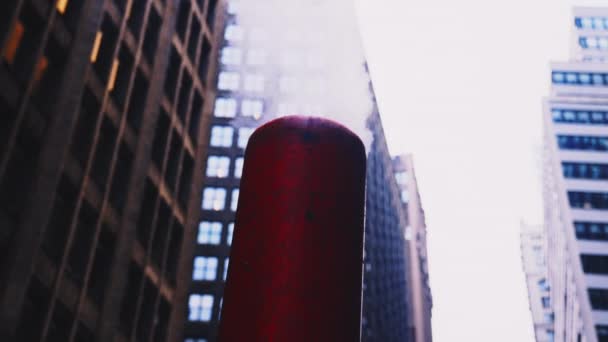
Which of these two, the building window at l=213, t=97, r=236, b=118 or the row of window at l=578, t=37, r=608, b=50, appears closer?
the building window at l=213, t=97, r=236, b=118

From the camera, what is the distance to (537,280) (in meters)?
122

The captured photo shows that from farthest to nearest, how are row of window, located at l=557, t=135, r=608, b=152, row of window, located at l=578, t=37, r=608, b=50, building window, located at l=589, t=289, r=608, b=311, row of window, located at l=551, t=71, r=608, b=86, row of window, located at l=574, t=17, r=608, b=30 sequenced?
row of window, located at l=574, t=17, r=608, b=30
row of window, located at l=578, t=37, r=608, b=50
row of window, located at l=551, t=71, r=608, b=86
row of window, located at l=557, t=135, r=608, b=152
building window, located at l=589, t=289, r=608, b=311

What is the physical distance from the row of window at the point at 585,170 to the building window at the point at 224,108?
1418 inches

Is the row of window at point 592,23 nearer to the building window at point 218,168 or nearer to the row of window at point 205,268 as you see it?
the building window at point 218,168

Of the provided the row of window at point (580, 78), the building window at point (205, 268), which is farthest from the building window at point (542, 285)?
the building window at point (205, 268)

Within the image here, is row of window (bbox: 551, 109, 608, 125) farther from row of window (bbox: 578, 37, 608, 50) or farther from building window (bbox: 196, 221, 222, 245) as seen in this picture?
building window (bbox: 196, 221, 222, 245)

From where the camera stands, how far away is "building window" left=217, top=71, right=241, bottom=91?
2825 inches

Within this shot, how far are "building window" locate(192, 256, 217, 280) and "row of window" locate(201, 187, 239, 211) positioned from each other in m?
5.39

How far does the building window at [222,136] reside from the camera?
2655 inches

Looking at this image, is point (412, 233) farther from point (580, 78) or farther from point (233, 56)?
point (233, 56)

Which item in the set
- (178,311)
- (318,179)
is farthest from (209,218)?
(318,179)

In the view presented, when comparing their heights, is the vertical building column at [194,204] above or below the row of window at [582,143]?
below

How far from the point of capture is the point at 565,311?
7419 cm

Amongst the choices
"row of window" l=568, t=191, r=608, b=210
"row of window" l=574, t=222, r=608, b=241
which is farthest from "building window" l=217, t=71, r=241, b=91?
"row of window" l=574, t=222, r=608, b=241
